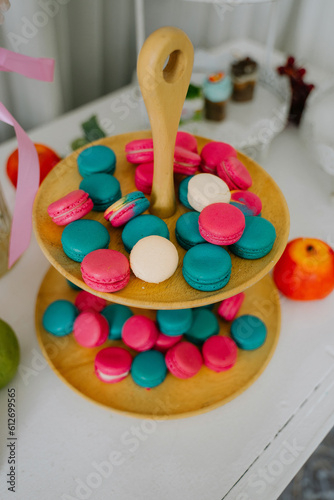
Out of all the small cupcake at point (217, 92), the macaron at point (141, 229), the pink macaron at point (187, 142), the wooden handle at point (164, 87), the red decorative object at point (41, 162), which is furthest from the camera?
the small cupcake at point (217, 92)

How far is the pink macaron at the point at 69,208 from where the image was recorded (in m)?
0.52

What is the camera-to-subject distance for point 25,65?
0.57 m

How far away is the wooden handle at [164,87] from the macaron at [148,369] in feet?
0.75

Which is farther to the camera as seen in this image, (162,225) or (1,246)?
(1,246)

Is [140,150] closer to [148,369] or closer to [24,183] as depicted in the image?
[24,183]

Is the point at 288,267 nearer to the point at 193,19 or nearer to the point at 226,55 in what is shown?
the point at 226,55

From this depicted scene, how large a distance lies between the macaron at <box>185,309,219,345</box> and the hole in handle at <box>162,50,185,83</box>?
0.37 meters

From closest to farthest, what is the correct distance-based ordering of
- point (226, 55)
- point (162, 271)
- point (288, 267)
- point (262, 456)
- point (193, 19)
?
point (162, 271), point (262, 456), point (288, 267), point (226, 55), point (193, 19)

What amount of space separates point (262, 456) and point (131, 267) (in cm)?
32

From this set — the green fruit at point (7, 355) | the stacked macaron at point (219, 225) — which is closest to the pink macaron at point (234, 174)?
the stacked macaron at point (219, 225)

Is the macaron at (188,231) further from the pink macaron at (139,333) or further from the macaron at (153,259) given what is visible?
the pink macaron at (139,333)

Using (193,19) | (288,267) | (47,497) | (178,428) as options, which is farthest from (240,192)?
(193,19)

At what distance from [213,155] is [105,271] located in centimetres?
24

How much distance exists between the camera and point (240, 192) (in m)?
0.56
